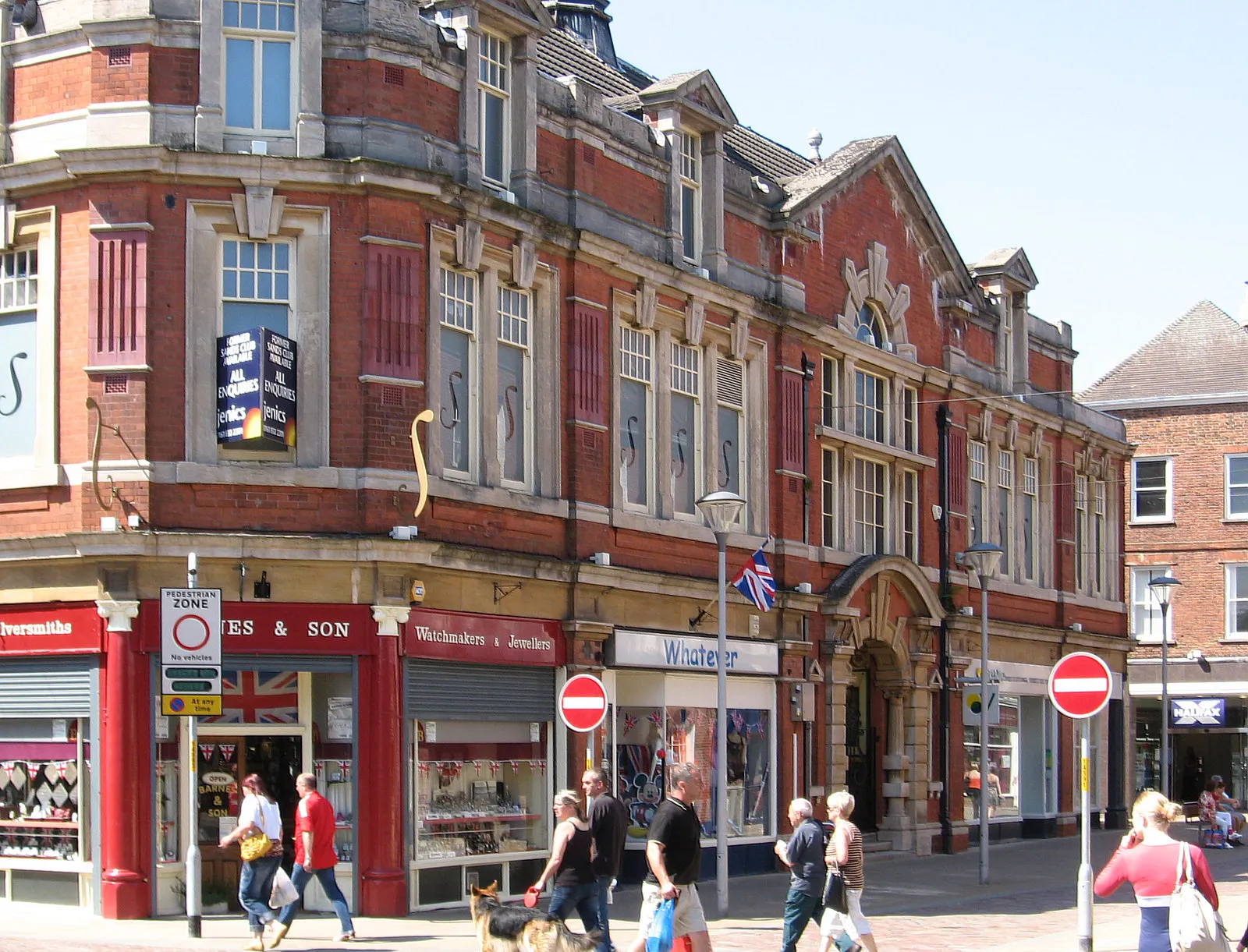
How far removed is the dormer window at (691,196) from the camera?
2644cm

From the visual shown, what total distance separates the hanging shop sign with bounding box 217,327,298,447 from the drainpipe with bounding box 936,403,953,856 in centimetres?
1575

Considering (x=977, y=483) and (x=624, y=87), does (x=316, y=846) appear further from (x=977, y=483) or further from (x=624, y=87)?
(x=977, y=483)

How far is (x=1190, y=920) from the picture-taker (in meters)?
11.1

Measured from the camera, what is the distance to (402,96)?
20719 millimetres

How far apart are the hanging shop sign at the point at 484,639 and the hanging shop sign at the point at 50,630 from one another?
130 inches

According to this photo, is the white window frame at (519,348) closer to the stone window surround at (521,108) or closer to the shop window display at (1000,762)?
the stone window surround at (521,108)

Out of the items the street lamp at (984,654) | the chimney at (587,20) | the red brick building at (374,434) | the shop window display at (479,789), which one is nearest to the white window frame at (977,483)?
the street lamp at (984,654)

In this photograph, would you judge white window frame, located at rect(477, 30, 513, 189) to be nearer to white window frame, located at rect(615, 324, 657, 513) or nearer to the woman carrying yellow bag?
white window frame, located at rect(615, 324, 657, 513)

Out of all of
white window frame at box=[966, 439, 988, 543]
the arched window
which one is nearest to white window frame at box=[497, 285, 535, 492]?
the arched window

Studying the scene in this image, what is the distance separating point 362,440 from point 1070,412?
22471mm

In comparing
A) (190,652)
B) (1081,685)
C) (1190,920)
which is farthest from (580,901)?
(1190,920)

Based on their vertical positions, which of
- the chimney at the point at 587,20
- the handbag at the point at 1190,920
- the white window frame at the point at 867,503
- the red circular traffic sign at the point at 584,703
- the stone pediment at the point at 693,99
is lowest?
the handbag at the point at 1190,920

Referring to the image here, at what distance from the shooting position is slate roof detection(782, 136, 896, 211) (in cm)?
2908

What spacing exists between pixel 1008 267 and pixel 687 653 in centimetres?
1462
